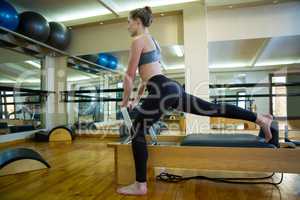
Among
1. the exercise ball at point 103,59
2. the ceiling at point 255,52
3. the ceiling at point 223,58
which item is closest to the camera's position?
the ceiling at point 223,58

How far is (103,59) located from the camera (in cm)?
481

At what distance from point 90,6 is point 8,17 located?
125 centimetres

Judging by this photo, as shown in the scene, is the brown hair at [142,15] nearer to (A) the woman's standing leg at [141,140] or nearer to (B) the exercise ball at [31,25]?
(A) the woman's standing leg at [141,140]

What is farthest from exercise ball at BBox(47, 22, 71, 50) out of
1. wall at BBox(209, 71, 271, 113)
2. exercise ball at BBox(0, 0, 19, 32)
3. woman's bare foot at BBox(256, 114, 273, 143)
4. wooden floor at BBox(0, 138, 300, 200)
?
wall at BBox(209, 71, 271, 113)

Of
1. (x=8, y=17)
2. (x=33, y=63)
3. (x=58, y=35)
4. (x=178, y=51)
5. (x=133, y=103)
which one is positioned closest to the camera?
(x=133, y=103)

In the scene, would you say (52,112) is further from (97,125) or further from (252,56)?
(252,56)

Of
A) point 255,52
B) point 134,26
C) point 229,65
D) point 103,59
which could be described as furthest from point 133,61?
point 229,65

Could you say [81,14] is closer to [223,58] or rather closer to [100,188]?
[100,188]

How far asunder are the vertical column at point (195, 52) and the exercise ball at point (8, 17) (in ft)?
8.09

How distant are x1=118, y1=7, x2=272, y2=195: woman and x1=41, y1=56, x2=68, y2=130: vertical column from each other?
→ 11.0ft

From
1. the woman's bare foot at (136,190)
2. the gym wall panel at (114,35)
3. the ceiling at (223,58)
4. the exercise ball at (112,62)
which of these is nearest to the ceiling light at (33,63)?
the ceiling at (223,58)

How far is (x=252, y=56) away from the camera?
6355 mm

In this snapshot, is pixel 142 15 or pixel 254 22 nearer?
pixel 142 15

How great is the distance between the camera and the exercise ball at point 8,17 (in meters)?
2.88
